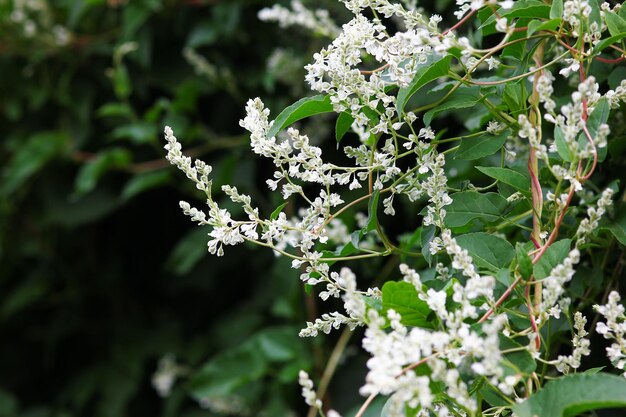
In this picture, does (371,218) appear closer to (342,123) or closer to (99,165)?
(342,123)

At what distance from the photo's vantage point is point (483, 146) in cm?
77

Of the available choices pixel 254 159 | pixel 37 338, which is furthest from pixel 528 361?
pixel 37 338

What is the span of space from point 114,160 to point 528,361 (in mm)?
1526

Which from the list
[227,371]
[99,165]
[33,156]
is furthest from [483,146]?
[33,156]

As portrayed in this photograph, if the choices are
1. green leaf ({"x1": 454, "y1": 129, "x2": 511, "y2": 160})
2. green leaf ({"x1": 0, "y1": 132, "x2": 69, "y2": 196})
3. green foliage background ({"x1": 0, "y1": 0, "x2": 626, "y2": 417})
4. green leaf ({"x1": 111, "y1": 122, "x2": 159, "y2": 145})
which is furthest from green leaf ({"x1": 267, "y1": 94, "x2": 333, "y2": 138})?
green leaf ({"x1": 0, "y1": 132, "x2": 69, "y2": 196})

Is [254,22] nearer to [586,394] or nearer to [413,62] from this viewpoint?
[413,62]

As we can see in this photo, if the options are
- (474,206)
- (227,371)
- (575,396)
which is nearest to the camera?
(575,396)

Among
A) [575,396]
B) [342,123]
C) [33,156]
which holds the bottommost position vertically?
[575,396]

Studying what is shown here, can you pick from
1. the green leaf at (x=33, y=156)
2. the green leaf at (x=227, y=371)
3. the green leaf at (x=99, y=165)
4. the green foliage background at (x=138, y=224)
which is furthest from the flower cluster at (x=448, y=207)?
the green leaf at (x=33, y=156)

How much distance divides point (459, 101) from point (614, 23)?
0.16 meters

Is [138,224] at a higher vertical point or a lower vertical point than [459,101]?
higher

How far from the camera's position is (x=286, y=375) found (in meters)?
1.64

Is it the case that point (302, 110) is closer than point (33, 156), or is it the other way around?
point (302, 110)

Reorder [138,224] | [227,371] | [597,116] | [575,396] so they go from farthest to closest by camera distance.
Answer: [138,224], [227,371], [597,116], [575,396]
